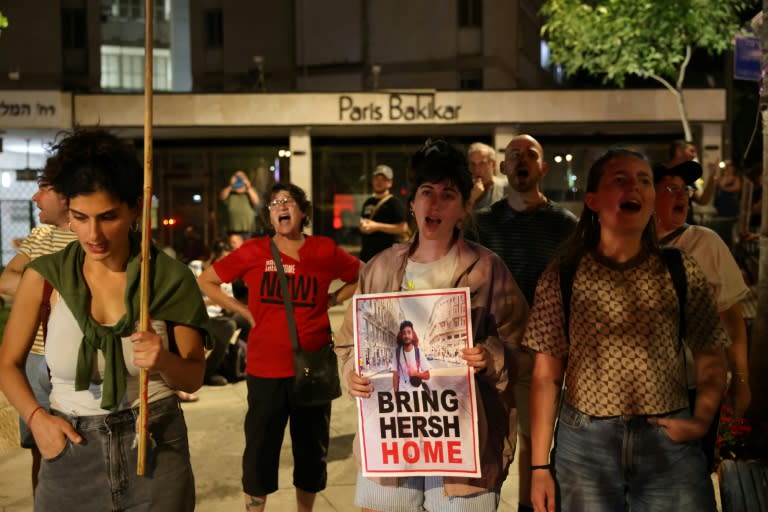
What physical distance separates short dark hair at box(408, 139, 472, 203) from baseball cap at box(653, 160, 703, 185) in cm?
124

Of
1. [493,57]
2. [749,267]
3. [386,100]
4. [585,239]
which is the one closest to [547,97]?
[386,100]

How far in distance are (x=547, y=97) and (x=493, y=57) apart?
702 cm

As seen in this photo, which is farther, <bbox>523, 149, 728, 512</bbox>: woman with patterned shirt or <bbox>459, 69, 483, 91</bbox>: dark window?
<bbox>459, 69, 483, 91</bbox>: dark window

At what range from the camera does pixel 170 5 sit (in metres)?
37.2

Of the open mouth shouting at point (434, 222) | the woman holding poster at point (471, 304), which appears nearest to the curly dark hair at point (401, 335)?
the woman holding poster at point (471, 304)

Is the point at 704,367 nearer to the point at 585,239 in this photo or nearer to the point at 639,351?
the point at 639,351

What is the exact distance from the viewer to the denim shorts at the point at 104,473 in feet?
9.38

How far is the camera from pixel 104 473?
287cm

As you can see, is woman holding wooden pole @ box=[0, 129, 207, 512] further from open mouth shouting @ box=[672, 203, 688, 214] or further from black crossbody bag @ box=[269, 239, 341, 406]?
open mouth shouting @ box=[672, 203, 688, 214]

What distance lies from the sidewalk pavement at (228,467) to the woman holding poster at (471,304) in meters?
2.31

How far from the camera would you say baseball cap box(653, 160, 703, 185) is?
418 centimetres

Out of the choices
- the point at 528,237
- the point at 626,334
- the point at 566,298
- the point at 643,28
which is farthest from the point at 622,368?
the point at 643,28

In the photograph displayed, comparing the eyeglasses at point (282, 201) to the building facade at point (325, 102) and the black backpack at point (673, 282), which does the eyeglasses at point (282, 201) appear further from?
the building facade at point (325, 102)

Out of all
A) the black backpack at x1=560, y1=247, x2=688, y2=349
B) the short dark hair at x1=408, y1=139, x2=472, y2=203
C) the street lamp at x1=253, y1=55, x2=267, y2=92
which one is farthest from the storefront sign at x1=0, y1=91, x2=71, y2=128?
the black backpack at x1=560, y1=247, x2=688, y2=349
